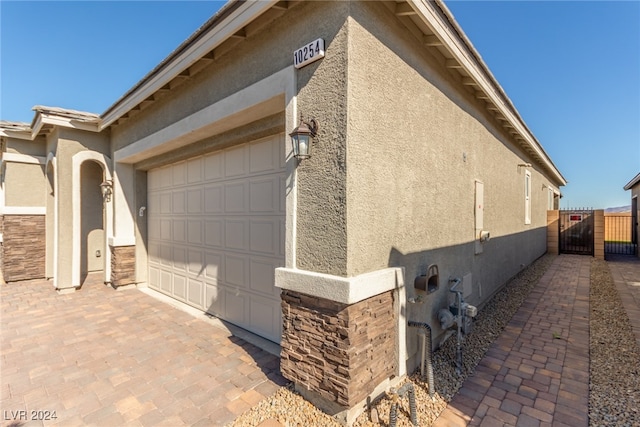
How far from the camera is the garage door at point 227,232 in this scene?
5.22m

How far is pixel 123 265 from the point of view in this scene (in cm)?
866

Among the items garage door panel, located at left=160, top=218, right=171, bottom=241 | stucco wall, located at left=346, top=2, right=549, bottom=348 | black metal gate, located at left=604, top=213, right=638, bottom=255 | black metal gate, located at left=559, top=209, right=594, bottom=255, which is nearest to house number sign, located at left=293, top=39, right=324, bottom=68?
stucco wall, located at left=346, top=2, right=549, bottom=348

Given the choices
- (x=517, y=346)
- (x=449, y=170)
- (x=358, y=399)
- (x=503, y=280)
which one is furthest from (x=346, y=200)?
(x=503, y=280)

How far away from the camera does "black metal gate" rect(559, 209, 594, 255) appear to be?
15.6 metres

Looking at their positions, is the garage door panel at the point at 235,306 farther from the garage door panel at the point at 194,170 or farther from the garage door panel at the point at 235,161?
the garage door panel at the point at 194,170

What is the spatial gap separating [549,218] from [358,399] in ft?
61.9

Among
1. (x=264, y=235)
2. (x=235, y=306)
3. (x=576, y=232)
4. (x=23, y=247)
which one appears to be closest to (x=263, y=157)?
(x=264, y=235)

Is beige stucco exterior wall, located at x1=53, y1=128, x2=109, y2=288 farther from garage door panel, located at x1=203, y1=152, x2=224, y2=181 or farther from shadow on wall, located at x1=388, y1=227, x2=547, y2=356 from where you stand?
shadow on wall, located at x1=388, y1=227, x2=547, y2=356

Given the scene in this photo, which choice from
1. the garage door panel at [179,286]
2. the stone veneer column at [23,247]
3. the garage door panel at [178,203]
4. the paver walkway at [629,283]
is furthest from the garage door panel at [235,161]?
the stone veneer column at [23,247]

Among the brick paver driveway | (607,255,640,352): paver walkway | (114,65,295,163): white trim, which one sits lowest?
the brick paver driveway

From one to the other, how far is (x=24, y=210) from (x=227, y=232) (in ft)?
30.5

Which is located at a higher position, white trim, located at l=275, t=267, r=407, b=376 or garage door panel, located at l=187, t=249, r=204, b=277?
white trim, located at l=275, t=267, r=407, b=376

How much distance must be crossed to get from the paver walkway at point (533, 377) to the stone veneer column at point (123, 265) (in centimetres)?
916

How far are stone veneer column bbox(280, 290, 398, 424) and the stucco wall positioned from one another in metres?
0.53
